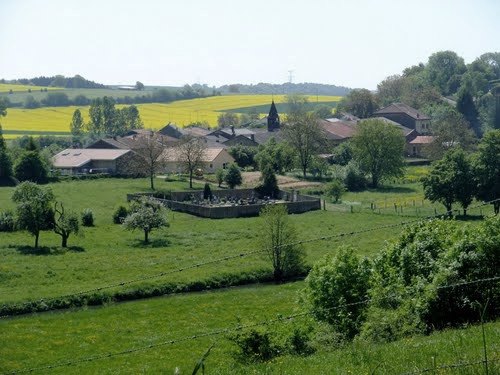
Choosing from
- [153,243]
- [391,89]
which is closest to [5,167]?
[153,243]

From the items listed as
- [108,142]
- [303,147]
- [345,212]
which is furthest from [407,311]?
[108,142]

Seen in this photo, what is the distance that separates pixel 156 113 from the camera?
451 feet

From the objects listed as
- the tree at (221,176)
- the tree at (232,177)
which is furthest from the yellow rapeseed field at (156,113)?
the tree at (232,177)

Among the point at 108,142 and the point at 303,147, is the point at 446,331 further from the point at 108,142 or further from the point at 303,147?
the point at 108,142

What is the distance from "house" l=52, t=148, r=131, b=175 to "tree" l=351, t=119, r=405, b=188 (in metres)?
20.8

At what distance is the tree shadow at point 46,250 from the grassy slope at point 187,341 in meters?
8.04

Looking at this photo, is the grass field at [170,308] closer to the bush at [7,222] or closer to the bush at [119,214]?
the bush at [119,214]

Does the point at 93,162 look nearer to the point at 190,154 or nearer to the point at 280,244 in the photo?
the point at 190,154

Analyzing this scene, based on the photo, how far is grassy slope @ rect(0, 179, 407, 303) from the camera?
2988 cm

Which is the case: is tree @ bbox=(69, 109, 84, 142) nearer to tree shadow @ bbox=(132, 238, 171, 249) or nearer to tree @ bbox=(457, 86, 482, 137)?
tree @ bbox=(457, 86, 482, 137)

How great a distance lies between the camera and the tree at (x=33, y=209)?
3575 cm

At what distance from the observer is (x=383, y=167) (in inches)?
2447

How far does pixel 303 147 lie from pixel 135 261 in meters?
37.0

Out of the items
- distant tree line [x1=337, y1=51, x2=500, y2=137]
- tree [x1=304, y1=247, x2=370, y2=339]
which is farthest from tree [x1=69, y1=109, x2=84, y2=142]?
tree [x1=304, y1=247, x2=370, y2=339]
